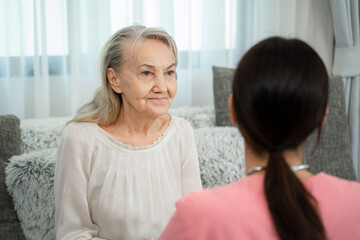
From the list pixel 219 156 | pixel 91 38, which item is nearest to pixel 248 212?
pixel 219 156

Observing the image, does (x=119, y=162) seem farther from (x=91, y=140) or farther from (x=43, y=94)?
(x=43, y=94)

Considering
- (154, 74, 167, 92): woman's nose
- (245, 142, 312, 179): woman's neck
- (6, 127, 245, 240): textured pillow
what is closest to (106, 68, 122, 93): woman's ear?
(154, 74, 167, 92): woman's nose

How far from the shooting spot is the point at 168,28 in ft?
7.74

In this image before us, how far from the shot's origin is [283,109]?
2.63ft

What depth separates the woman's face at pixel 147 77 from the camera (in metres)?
1.42

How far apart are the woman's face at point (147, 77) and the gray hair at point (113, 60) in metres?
0.02

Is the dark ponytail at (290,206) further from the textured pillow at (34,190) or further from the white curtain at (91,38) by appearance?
the white curtain at (91,38)

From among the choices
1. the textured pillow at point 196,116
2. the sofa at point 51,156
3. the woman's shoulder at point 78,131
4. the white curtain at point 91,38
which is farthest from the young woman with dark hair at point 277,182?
the white curtain at point 91,38

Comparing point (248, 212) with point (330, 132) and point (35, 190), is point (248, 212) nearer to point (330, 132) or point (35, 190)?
point (35, 190)

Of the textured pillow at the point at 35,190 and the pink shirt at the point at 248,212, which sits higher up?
the pink shirt at the point at 248,212

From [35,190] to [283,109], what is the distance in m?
1.12

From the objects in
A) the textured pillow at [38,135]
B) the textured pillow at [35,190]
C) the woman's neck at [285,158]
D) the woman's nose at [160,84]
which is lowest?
the textured pillow at [35,190]

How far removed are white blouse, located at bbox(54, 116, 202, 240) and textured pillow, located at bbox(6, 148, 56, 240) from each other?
177 millimetres

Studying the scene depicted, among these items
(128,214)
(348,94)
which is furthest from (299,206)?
(348,94)
